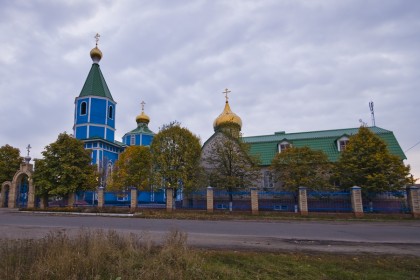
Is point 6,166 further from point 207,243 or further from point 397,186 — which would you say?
point 397,186

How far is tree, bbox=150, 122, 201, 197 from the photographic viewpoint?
24.6 metres

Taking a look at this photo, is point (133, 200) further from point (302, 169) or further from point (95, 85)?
point (95, 85)

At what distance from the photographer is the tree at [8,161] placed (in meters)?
35.2

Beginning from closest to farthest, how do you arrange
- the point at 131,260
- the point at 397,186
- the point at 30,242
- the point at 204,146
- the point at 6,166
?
the point at 131,260, the point at 30,242, the point at 397,186, the point at 204,146, the point at 6,166

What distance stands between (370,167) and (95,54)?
3848 cm

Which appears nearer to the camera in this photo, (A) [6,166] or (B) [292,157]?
(B) [292,157]

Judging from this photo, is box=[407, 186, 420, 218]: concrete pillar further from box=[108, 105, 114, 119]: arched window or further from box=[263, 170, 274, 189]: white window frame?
box=[108, 105, 114, 119]: arched window

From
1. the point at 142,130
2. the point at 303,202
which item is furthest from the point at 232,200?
the point at 142,130

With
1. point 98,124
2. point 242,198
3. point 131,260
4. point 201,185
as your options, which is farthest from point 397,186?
point 98,124

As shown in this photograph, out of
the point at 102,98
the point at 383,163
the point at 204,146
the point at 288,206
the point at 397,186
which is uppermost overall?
the point at 102,98

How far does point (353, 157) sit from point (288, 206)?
6.62 m

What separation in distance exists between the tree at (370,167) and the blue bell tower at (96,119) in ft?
93.5

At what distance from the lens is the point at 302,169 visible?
23.2 metres

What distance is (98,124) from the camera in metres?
39.3
